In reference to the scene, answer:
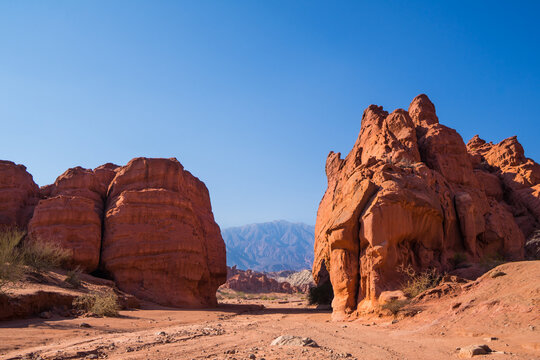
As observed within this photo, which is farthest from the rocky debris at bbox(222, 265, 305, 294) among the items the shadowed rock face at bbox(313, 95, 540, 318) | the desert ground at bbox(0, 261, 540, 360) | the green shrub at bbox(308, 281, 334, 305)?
the desert ground at bbox(0, 261, 540, 360)

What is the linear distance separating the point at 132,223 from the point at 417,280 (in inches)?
730

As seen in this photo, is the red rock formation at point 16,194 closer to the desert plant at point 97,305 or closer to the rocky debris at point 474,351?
the desert plant at point 97,305

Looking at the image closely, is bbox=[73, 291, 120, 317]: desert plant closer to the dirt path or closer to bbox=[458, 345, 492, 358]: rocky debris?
the dirt path

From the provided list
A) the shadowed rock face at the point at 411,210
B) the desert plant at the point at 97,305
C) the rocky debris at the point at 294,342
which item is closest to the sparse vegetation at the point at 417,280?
the shadowed rock face at the point at 411,210

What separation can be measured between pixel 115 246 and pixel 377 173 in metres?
17.5

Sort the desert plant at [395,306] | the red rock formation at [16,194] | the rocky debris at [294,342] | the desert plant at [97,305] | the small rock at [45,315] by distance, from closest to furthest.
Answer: the rocky debris at [294,342] < the desert plant at [395,306] < the small rock at [45,315] < the desert plant at [97,305] < the red rock formation at [16,194]

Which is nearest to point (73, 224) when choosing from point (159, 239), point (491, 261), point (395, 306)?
point (159, 239)

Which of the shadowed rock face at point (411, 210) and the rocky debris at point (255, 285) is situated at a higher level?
the shadowed rock face at point (411, 210)

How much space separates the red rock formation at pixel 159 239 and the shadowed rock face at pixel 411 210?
9.31m

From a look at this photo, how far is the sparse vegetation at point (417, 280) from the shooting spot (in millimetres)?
12359

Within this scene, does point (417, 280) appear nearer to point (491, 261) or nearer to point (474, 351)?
point (491, 261)

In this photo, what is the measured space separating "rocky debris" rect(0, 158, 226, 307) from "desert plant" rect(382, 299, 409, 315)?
50.3ft

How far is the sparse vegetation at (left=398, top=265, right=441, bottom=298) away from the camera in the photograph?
40.5ft

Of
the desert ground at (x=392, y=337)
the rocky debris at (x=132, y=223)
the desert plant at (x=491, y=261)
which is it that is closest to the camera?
the desert ground at (x=392, y=337)
